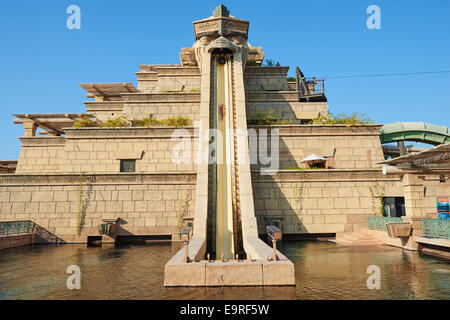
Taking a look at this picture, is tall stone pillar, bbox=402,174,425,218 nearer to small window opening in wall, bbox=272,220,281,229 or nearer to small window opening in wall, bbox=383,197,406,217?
small window opening in wall, bbox=383,197,406,217

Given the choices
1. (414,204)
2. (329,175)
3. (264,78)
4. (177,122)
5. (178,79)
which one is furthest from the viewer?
(264,78)

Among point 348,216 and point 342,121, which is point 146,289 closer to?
point 348,216

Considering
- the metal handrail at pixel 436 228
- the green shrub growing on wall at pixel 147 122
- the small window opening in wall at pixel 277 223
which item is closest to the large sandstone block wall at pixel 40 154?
the green shrub growing on wall at pixel 147 122

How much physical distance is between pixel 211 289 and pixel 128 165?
615 inches

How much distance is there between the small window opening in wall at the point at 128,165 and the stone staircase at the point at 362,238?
50.3 ft

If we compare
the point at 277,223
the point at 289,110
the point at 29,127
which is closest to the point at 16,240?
the point at 29,127

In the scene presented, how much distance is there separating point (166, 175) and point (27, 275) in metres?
9.79

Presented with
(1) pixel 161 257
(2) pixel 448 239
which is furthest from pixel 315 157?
(1) pixel 161 257

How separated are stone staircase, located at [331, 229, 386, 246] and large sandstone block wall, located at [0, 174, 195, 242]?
972cm

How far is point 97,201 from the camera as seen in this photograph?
58.9 ft

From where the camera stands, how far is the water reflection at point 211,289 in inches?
277

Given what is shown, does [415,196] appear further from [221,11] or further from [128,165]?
[221,11]

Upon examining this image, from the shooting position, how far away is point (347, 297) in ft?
22.1

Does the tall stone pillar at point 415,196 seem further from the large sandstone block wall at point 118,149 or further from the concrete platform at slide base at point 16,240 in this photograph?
the concrete platform at slide base at point 16,240
